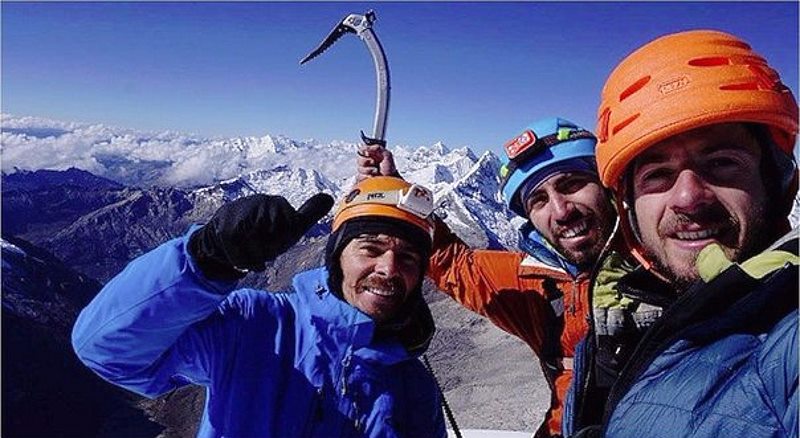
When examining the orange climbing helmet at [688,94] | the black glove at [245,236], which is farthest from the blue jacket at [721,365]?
the black glove at [245,236]

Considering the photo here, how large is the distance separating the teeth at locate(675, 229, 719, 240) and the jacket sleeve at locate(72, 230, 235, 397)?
82.5 inches

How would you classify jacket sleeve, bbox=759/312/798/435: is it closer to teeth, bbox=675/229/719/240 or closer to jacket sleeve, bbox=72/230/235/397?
teeth, bbox=675/229/719/240

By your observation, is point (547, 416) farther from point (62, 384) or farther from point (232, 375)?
point (62, 384)

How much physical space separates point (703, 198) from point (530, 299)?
9.87ft

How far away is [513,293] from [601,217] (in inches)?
44.1

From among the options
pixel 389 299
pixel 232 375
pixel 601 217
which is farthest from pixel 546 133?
pixel 232 375

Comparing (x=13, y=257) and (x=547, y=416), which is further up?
(x=547, y=416)

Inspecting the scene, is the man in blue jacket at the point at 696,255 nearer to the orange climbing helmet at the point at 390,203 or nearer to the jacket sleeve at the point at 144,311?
the orange climbing helmet at the point at 390,203

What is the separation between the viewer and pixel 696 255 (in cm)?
254

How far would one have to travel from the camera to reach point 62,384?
4806 inches

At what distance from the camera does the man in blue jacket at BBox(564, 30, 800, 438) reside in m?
1.81

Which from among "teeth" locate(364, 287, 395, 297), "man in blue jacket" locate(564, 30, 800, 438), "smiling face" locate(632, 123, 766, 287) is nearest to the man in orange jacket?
"teeth" locate(364, 287, 395, 297)

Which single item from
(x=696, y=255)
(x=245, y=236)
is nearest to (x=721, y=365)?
(x=696, y=255)

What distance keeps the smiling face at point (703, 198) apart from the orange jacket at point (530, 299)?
2.04 metres
